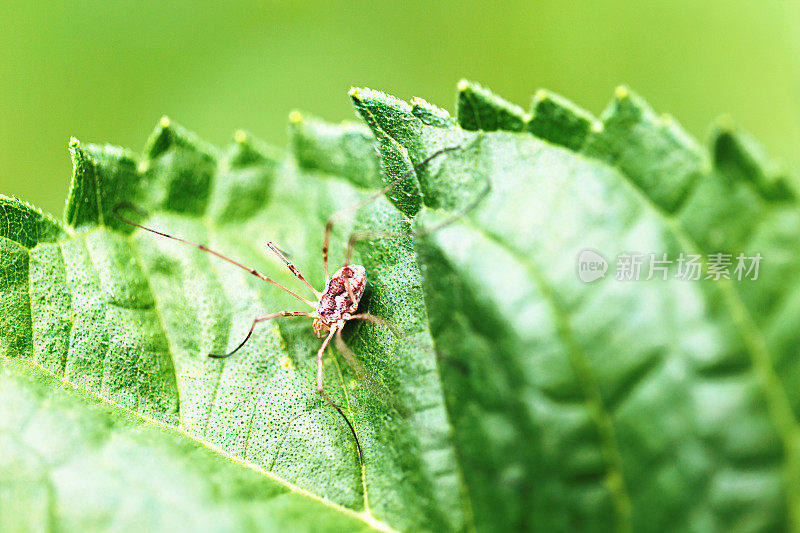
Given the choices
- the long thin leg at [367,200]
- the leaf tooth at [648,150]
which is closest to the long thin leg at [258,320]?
the long thin leg at [367,200]

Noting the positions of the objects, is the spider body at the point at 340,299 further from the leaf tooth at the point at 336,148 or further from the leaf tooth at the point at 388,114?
the leaf tooth at the point at 388,114

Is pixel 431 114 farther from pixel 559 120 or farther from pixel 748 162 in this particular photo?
pixel 748 162

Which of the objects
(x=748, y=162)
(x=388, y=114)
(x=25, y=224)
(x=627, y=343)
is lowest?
(x=25, y=224)

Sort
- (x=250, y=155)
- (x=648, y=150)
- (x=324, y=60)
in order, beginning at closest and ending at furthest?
1. (x=648, y=150)
2. (x=250, y=155)
3. (x=324, y=60)

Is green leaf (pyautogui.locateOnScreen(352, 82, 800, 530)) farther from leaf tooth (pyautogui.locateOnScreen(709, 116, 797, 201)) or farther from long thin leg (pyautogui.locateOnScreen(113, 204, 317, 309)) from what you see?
long thin leg (pyautogui.locateOnScreen(113, 204, 317, 309))

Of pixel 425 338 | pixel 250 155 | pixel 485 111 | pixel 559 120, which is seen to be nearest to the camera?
pixel 559 120

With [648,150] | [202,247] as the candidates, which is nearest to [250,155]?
[202,247]

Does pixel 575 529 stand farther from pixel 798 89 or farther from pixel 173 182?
pixel 798 89
